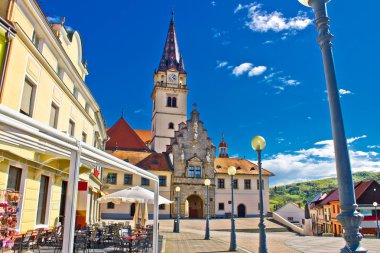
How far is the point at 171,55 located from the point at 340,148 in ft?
234

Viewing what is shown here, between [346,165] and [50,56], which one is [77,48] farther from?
[346,165]

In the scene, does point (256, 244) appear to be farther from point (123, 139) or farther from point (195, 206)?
point (123, 139)

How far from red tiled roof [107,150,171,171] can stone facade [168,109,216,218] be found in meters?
1.75

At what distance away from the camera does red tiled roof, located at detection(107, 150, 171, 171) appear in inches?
1917

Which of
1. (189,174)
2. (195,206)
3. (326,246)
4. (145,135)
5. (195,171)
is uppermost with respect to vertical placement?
(145,135)

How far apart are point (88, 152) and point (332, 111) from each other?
3860 mm

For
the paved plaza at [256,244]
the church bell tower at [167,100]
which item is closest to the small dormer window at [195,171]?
the church bell tower at [167,100]

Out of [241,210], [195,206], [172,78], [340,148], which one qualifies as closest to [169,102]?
[172,78]

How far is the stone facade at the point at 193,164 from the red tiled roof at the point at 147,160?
175 centimetres

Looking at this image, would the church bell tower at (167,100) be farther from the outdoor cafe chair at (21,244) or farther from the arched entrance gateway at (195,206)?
the outdoor cafe chair at (21,244)

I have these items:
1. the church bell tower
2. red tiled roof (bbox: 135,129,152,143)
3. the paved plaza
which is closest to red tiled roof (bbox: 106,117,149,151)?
the church bell tower

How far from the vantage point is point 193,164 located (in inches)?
1981

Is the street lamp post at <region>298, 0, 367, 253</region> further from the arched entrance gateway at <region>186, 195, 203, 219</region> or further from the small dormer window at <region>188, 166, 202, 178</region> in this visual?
the arched entrance gateway at <region>186, 195, 203, 219</region>

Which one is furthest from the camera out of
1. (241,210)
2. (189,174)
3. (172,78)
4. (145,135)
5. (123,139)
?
(145,135)
